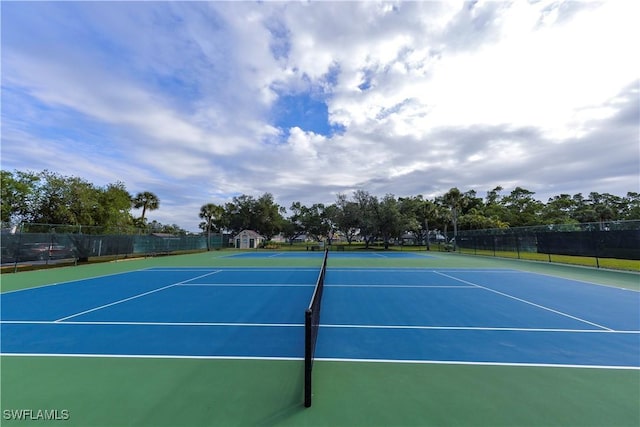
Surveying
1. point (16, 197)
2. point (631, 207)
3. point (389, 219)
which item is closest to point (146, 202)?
point (16, 197)

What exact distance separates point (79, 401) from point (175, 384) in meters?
1.04

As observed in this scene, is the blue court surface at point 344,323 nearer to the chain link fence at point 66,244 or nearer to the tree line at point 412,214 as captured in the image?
the chain link fence at point 66,244

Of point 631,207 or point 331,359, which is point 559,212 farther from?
point 331,359

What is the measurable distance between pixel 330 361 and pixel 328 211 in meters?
58.1

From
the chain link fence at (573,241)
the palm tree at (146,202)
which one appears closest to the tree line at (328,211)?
the palm tree at (146,202)

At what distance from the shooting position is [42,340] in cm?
533

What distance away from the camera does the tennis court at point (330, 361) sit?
3115 mm

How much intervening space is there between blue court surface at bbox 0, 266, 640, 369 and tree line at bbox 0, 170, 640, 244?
13.9 m

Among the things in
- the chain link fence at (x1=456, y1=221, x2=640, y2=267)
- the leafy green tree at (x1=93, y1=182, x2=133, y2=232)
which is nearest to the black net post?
the chain link fence at (x1=456, y1=221, x2=640, y2=267)

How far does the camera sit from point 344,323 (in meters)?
6.32

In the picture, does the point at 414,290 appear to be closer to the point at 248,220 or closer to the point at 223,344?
the point at 223,344

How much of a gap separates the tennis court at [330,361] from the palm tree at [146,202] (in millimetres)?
48331

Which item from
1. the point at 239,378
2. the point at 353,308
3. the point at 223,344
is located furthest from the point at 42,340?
the point at 353,308

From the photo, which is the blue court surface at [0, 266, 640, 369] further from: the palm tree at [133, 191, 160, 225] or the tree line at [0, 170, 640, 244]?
the palm tree at [133, 191, 160, 225]
